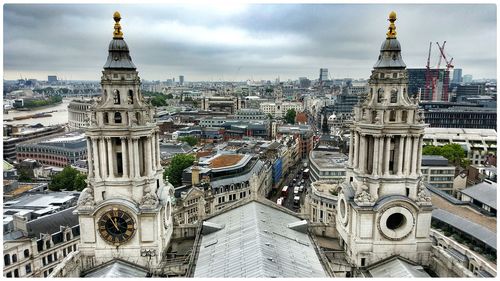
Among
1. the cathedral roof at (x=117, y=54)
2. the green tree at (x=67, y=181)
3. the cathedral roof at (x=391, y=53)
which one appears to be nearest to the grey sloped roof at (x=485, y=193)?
the cathedral roof at (x=391, y=53)

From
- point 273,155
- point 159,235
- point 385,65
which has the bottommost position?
point 273,155

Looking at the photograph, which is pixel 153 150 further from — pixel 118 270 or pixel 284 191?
pixel 284 191

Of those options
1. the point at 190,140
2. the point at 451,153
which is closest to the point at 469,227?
the point at 451,153

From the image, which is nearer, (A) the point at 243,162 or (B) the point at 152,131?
(B) the point at 152,131

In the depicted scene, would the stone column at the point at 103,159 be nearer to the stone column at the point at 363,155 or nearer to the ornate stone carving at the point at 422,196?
the stone column at the point at 363,155

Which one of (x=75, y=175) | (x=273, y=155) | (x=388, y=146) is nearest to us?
(x=388, y=146)

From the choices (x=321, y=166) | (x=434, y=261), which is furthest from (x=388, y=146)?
(x=321, y=166)

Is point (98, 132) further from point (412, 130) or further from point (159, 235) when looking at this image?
point (412, 130)
